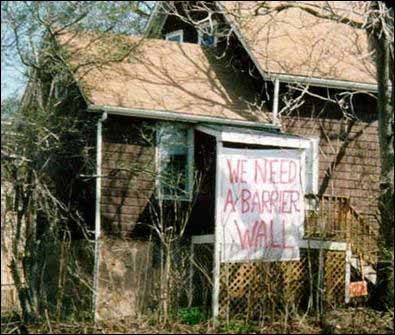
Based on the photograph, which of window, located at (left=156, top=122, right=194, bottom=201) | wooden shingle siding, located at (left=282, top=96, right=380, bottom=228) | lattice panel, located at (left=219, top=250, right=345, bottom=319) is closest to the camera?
lattice panel, located at (left=219, top=250, right=345, bottom=319)

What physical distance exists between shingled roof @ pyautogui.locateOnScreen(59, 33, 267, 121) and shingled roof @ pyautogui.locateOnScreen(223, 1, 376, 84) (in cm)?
96

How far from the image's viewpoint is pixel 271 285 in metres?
12.1

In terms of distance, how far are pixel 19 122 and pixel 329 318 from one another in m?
5.42

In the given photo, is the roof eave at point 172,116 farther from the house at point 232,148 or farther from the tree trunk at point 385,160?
the tree trunk at point 385,160

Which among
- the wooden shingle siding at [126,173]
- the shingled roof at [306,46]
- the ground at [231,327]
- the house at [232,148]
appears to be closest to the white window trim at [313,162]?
the house at [232,148]

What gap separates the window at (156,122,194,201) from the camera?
16953 millimetres

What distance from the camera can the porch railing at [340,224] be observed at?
1510cm

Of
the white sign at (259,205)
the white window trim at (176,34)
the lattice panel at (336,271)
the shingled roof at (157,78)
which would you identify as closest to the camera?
the white sign at (259,205)

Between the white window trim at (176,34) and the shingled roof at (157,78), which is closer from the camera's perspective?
the shingled roof at (157,78)

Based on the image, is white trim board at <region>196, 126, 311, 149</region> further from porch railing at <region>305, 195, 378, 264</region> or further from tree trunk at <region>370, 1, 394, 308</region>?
tree trunk at <region>370, 1, 394, 308</region>

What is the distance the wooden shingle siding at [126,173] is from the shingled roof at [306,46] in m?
3.26

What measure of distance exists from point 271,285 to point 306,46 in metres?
8.81

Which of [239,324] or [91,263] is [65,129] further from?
[239,324]

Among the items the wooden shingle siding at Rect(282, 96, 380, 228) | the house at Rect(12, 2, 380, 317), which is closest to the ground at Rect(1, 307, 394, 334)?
the house at Rect(12, 2, 380, 317)
